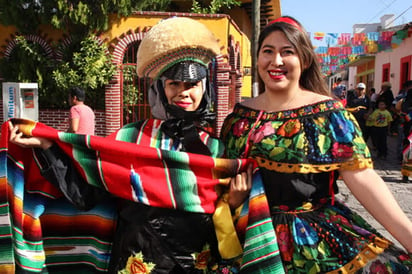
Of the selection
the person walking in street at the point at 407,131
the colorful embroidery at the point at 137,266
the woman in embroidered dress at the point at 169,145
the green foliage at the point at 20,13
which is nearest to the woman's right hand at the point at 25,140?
the woman in embroidered dress at the point at 169,145

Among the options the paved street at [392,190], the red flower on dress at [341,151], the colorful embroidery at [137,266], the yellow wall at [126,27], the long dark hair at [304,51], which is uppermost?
the yellow wall at [126,27]

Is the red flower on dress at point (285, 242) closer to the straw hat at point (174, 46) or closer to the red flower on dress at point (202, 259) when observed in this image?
the red flower on dress at point (202, 259)

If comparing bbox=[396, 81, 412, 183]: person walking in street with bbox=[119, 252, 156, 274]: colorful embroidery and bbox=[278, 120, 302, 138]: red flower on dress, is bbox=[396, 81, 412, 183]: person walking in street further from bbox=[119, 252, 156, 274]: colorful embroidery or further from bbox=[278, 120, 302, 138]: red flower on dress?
bbox=[119, 252, 156, 274]: colorful embroidery

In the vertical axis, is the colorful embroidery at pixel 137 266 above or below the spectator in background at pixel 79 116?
below

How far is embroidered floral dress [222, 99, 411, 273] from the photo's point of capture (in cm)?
163

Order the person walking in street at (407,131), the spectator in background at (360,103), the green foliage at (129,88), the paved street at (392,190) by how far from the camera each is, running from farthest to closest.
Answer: the spectator in background at (360,103) < the green foliage at (129,88) < the person walking in street at (407,131) < the paved street at (392,190)

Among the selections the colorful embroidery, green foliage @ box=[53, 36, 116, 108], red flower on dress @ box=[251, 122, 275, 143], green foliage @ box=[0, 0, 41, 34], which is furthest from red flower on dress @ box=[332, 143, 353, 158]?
green foliage @ box=[0, 0, 41, 34]

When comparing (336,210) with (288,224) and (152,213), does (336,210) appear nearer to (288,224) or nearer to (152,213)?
(288,224)

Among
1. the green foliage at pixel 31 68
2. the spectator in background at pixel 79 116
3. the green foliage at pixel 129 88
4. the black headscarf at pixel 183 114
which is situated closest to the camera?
the black headscarf at pixel 183 114

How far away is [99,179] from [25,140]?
356 mm

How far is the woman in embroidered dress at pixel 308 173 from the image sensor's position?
1614 millimetres

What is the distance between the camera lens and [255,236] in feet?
5.38

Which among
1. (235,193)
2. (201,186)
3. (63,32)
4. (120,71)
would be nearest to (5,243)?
(201,186)

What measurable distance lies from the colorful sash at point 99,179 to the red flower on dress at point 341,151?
37 cm
